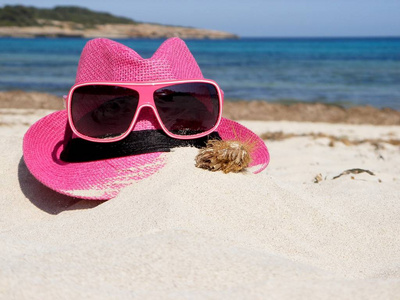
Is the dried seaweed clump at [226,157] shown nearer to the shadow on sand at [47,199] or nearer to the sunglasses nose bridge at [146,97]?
the sunglasses nose bridge at [146,97]

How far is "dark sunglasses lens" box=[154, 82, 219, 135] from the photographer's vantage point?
8.18 feet

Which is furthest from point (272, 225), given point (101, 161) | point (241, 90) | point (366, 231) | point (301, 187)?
point (241, 90)

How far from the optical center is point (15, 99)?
9.33 m

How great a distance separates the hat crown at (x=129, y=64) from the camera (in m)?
2.59

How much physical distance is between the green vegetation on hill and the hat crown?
238 ft

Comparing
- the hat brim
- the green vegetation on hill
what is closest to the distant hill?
the green vegetation on hill

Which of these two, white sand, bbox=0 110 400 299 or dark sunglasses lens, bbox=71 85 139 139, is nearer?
white sand, bbox=0 110 400 299

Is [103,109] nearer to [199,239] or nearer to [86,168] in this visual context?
[86,168]

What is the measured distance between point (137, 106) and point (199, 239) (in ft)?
3.12

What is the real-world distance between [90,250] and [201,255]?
0.38m

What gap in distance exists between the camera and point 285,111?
8.78 metres

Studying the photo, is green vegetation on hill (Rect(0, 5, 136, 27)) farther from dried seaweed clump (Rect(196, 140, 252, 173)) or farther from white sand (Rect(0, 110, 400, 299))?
dried seaweed clump (Rect(196, 140, 252, 173))

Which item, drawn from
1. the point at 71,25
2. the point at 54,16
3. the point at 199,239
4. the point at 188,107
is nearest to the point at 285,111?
the point at 188,107

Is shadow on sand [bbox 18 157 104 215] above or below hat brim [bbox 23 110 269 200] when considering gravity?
below
